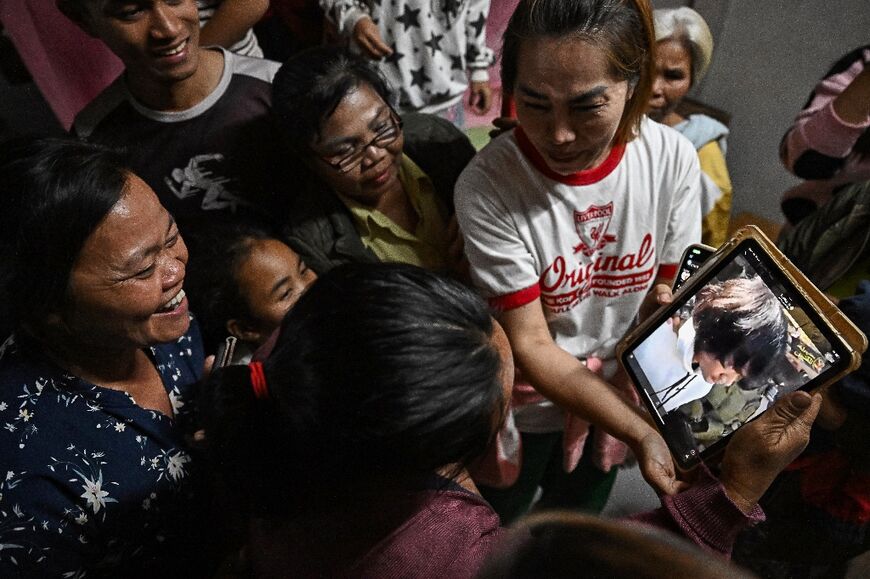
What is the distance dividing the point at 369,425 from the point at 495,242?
0.45 m

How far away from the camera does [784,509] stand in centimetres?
131

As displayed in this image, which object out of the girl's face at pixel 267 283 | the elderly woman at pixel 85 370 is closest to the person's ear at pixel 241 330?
the girl's face at pixel 267 283

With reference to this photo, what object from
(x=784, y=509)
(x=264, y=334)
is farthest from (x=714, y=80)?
(x=264, y=334)

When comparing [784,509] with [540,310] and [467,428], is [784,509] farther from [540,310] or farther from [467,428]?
[467,428]

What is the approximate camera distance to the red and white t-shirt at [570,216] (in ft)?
3.25

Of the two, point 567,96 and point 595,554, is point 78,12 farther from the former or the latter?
point 595,554

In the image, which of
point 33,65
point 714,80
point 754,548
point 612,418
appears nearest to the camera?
point 612,418

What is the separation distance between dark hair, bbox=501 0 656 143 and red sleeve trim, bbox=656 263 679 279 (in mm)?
330

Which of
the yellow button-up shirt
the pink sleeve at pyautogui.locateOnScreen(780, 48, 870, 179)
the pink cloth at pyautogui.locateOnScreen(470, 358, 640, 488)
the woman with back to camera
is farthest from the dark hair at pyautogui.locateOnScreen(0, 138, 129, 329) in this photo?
the pink sleeve at pyautogui.locateOnScreen(780, 48, 870, 179)

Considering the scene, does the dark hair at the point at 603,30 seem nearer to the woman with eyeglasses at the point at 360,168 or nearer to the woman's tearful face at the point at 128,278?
the woman with eyeglasses at the point at 360,168

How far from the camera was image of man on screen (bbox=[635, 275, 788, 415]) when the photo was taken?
2.79 ft

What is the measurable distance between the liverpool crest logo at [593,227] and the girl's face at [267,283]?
1.80 feet

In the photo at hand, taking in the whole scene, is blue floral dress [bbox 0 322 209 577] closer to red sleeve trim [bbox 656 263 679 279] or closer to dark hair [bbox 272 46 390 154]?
dark hair [bbox 272 46 390 154]

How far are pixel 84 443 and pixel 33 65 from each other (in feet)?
4.03
